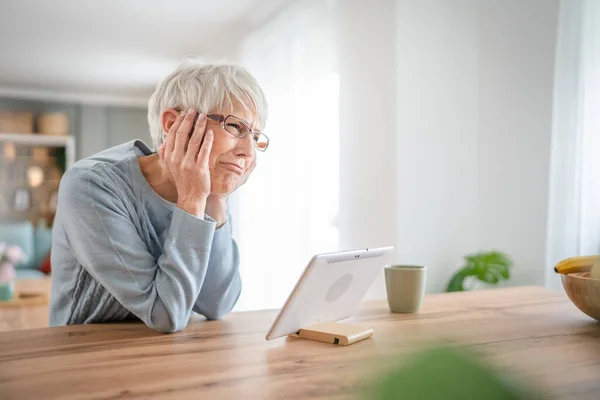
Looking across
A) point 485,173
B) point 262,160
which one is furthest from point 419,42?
point 262,160

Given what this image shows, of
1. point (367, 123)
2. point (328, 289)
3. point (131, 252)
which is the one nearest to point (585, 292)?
point (328, 289)

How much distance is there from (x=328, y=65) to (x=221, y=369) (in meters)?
3.06

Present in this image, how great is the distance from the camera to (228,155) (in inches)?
51.5

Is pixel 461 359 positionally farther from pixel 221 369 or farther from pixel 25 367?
pixel 25 367

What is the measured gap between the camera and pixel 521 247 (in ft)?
10.8

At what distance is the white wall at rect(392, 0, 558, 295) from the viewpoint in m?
3.19

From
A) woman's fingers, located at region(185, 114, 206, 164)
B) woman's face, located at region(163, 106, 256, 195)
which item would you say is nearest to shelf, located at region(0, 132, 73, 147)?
woman's face, located at region(163, 106, 256, 195)

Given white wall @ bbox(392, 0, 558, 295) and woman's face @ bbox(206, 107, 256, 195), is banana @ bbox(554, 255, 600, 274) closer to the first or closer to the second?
woman's face @ bbox(206, 107, 256, 195)

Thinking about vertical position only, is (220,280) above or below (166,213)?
below

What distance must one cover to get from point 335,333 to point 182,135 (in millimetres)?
558

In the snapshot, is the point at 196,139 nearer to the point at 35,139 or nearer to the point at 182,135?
the point at 182,135

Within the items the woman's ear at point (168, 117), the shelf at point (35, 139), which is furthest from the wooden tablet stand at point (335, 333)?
the shelf at point (35, 139)

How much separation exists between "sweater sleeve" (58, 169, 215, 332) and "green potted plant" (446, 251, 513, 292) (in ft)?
7.59

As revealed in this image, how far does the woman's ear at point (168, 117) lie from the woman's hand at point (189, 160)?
0.06m
